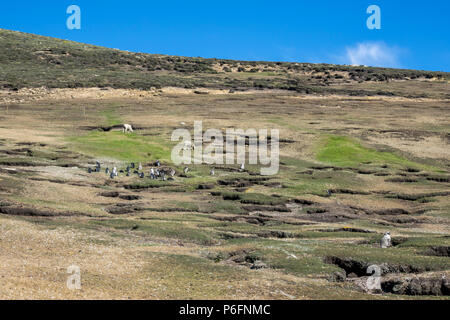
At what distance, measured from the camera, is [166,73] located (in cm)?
11706

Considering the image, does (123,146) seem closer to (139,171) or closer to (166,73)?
(139,171)

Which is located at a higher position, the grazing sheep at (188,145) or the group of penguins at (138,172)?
the grazing sheep at (188,145)

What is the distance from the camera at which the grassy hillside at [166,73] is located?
101 m

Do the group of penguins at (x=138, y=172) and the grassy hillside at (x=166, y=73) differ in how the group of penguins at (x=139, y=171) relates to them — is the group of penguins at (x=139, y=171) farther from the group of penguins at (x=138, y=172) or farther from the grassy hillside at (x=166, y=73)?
the grassy hillside at (x=166, y=73)

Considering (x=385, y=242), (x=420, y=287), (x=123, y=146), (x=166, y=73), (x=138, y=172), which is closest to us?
(x=420, y=287)

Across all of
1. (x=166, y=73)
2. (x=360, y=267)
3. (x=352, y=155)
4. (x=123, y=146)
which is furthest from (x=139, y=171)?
(x=166, y=73)

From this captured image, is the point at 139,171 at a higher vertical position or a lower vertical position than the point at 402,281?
higher

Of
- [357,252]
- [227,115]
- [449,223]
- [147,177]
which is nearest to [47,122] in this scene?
[227,115]

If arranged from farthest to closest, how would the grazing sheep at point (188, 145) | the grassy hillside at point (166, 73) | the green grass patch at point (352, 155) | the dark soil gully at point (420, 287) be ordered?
the grassy hillside at point (166, 73)
the grazing sheep at point (188, 145)
the green grass patch at point (352, 155)
the dark soil gully at point (420, 287)

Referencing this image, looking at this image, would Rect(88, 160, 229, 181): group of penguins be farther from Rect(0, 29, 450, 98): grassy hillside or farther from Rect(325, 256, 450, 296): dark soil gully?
Rect(0, 29, 450, 98): grassy hillside

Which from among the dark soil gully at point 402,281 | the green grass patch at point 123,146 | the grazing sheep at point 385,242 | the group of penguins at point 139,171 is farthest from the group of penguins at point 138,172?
the dark soil gully at point 402,281

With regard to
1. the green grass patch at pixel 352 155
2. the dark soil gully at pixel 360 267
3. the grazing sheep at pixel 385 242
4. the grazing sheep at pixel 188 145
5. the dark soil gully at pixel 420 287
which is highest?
the grazing sheep at pixel 188 145

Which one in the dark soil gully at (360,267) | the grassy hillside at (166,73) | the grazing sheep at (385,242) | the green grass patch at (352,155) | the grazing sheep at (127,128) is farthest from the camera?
the grassy hillside at (166,73)

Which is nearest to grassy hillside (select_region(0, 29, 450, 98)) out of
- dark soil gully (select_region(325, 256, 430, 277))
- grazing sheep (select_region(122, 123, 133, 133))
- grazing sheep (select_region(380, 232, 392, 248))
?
grazing sheep (select_region(122, 123, 133, 133))
